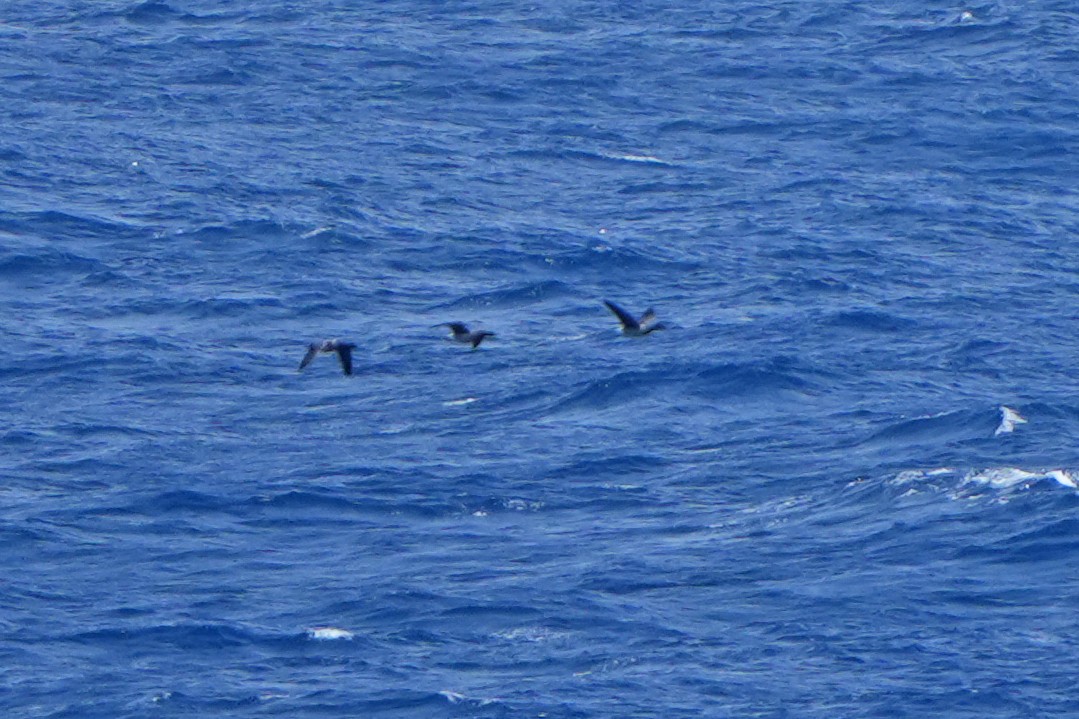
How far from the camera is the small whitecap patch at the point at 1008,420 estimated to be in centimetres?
7394

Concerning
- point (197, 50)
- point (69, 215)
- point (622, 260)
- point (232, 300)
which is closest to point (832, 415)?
point (622, 260)

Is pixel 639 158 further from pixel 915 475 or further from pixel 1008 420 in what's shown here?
pixel 915 475

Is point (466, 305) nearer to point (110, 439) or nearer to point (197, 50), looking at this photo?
point (110, 439)

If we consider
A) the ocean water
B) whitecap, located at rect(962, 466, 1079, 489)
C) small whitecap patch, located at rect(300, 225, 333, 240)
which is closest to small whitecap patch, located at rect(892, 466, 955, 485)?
the ocean water

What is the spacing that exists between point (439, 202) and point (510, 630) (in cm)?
3223

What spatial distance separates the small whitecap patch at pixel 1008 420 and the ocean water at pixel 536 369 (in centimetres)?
20

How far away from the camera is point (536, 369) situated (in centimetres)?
7919

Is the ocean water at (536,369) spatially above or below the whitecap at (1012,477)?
above

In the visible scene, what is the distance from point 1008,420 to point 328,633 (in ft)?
72.9

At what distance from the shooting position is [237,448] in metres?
73.8

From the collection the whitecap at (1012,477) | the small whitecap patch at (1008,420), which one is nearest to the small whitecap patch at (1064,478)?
the whitecap at (1012,477)

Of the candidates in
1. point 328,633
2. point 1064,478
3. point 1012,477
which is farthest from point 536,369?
point 328,633

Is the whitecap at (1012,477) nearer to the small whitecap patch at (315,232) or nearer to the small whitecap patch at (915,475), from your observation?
the small whitecap patch at (915,475)

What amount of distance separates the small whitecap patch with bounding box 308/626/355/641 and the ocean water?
5.7 inches
